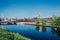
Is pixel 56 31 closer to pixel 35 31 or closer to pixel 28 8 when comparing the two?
pixel 35 31

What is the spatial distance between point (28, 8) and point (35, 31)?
2.53 feet

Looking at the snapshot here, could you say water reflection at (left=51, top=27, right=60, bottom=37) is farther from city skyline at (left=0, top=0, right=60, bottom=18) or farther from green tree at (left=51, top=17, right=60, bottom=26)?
city skyline at (left=0, top=0, right=60, bottom=18)

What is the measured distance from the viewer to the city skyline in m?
5.41

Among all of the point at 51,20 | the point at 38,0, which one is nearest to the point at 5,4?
the point at 38,0

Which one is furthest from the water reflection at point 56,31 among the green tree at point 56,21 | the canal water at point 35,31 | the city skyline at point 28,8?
the city skyline at point 28,8

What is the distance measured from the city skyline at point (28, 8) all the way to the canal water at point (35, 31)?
363 mm

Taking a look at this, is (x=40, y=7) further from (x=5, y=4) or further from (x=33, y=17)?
(x=5, y=4)

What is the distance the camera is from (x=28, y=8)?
5492mm

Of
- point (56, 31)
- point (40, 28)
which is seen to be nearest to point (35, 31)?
point (40, 28)

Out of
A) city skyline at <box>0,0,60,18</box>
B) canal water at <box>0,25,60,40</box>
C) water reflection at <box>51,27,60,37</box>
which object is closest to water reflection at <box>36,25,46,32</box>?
canal water at <box>0,25,60,40</box>

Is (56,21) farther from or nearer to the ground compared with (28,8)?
nearer to the ground

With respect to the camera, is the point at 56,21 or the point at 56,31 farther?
the point at 56,31

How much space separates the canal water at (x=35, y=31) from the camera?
17.7 ft

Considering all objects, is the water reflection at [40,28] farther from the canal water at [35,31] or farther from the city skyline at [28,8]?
the city skyline at [28,8]
